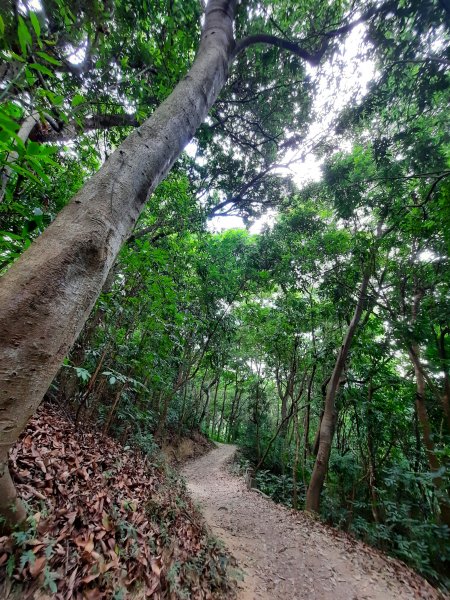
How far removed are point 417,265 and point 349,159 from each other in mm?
3345

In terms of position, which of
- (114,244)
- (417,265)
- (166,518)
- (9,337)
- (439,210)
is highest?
(417,265)

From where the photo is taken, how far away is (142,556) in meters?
2.51

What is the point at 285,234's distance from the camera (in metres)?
9.62

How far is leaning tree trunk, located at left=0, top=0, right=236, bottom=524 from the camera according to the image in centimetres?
89

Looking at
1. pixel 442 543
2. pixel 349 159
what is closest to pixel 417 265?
pixel 349 159

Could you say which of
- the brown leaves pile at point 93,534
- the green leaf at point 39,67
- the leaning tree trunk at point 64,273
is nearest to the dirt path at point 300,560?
the brown leaves pile at point 93,534

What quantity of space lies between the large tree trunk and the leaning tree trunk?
6307mm

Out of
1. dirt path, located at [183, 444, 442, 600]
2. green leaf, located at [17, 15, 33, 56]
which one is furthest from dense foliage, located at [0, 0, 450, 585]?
dirt path, located at [183, 444, 442, 600]

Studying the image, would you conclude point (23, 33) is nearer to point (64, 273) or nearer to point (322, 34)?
point (64, 273)

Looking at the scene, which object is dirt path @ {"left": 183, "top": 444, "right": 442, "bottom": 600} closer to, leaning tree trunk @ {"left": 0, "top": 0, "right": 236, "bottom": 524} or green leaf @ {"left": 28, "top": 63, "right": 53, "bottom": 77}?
leaning tree trunk @ {"left": 0, "top": 0, "right": 236, "bottom": 524}

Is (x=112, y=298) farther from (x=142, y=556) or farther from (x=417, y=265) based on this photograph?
(x=417, y=265)

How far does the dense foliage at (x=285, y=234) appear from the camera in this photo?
3.01 meters

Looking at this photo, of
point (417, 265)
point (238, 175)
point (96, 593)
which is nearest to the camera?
point (96, 593)

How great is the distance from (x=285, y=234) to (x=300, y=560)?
8458mm
